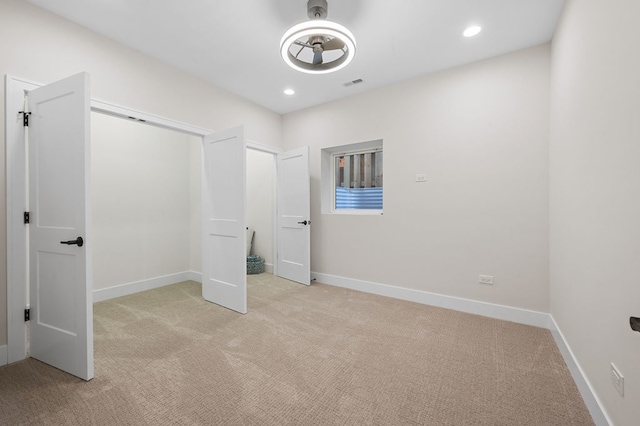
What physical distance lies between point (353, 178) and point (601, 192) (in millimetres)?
3116

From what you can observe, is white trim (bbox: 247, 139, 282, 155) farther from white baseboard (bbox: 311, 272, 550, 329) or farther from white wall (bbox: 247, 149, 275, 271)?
white baseboard (bbox: 311, 272, 550, 329)

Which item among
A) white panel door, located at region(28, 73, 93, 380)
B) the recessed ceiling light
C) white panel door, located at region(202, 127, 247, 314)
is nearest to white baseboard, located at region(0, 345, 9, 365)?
white panel door, located at region(28, 73, 93, 380)

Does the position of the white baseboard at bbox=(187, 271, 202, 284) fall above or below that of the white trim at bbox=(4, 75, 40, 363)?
below

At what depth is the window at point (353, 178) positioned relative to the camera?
4121 millimetres

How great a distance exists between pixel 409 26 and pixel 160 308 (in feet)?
13.4

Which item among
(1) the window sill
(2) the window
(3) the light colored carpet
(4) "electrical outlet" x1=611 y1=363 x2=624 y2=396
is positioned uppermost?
(2) the window

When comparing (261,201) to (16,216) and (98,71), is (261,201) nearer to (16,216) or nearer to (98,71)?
(98,71)

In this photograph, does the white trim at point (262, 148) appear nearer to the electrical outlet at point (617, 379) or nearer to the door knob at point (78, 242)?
the door knob at point (78, 242)

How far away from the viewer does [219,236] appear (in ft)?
11.1

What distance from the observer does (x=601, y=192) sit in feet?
4.98

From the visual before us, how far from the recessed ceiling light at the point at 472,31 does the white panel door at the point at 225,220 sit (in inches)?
98.6

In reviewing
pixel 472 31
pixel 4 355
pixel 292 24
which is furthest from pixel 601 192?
pixel 4 355

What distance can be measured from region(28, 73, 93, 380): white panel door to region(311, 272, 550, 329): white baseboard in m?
3.03

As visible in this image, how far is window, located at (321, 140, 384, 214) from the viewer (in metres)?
4.12
